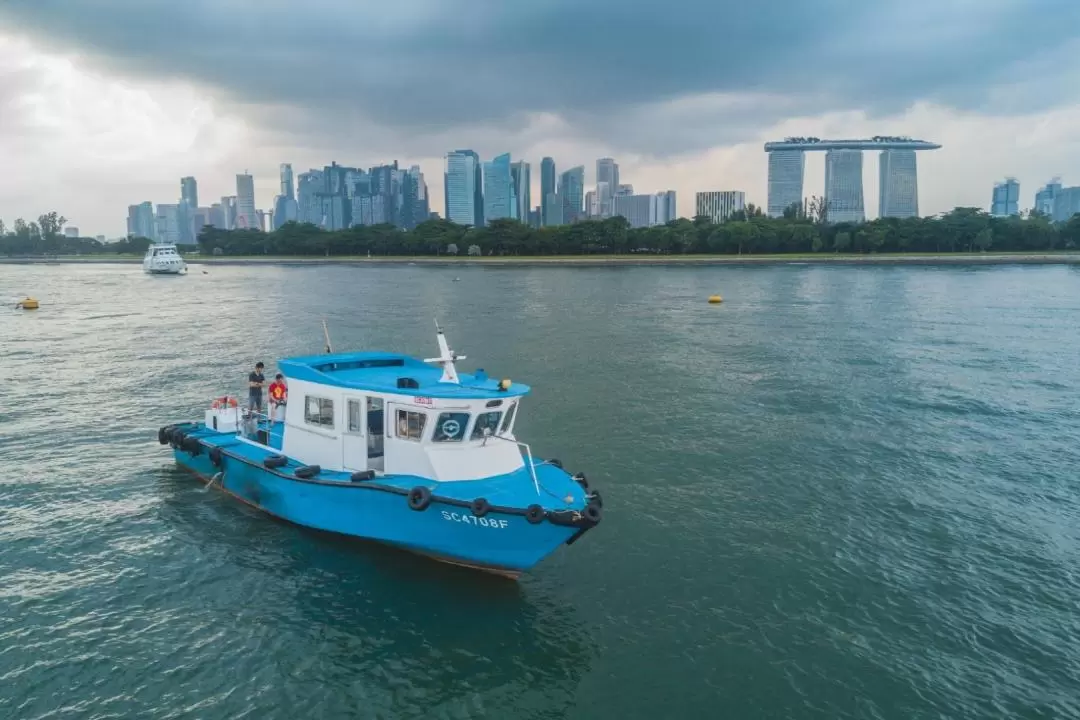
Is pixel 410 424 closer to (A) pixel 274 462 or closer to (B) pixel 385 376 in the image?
(B) pixel 385 376

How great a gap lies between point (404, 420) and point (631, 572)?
20.6 feet

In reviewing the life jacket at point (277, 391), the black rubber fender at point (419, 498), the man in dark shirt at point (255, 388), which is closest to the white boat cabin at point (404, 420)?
the black rubber fender at point (419, 498)

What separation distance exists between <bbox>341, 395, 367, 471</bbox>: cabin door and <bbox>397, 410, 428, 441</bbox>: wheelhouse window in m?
0.99

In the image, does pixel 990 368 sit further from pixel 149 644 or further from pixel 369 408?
pixel 149 644

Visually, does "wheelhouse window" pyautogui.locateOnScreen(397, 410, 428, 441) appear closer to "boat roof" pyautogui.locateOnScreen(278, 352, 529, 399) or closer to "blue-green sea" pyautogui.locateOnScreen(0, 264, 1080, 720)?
"boat roof" pyautogui.locateOnScreen(278, 352, 529, 399)

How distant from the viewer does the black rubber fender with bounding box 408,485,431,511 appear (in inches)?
586

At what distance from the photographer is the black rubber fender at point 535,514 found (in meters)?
14.1

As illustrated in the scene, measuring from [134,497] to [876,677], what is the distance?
1966 centimetres

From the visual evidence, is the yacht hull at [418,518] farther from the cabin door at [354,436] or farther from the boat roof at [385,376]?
the boat roof at [385,376]

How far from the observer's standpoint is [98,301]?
8112 cm

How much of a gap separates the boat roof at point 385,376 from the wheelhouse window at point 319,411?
20.5 inches

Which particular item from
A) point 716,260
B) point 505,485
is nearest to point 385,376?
point 505,485

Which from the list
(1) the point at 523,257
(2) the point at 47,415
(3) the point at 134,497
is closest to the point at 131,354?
(2) the point at 47,415

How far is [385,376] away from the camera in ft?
57.6
